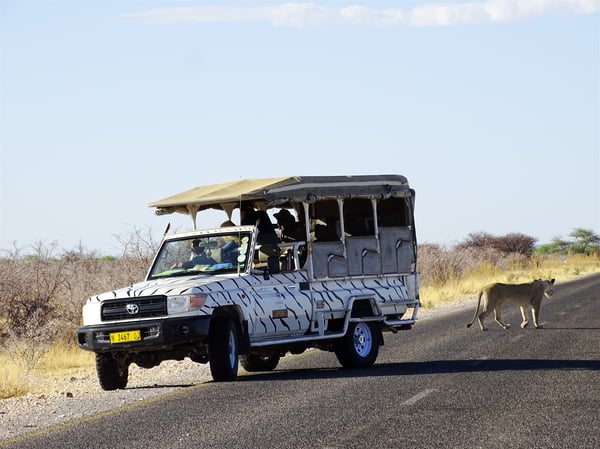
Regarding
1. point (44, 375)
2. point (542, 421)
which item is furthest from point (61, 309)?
point (542, 421)

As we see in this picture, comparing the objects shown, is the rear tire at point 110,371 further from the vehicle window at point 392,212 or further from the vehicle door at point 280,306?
the vehicle window at point 392,212

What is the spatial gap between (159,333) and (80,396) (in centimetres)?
144

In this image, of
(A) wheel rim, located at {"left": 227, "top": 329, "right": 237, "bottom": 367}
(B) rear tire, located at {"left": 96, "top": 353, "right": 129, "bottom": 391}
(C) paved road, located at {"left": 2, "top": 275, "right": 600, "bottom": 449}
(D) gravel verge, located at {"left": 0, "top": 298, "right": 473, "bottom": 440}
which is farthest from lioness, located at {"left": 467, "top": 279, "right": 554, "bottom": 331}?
(B) rear tire, located at {"left": 96, "top": 353, "right": 129, "bottom": 391}

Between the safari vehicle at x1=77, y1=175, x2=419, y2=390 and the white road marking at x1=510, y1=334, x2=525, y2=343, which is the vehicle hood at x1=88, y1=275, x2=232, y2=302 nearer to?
the safari vehicle at x1=77, y1=175, x2=419, y2=390

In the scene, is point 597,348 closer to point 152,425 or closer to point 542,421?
point 542,421

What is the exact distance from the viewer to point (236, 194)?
16.3 m

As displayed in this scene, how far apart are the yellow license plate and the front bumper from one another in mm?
34

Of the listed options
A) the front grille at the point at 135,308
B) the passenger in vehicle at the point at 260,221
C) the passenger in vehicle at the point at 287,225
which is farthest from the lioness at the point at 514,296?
the front grille at the point at 135,308

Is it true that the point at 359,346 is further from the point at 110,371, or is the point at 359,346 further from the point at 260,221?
the point at 110,371

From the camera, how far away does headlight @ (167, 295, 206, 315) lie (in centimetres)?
1486

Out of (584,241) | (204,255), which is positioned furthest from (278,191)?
(584,241)

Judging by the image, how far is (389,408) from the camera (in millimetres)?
11875

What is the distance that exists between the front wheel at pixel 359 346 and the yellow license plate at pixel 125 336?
10.8 feet

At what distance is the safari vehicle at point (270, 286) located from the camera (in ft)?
49.1
